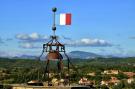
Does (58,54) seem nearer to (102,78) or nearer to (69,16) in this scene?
(69,16)

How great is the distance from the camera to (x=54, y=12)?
2108cm

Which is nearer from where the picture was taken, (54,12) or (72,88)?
(72,88)

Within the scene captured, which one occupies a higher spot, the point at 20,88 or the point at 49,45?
the point at 49,45

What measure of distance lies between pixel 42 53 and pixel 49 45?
0.50 m

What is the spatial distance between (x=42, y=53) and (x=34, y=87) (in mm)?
2085

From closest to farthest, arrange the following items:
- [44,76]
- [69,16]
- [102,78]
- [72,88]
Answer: [72,88]
[69,16]
[44,76]
[102,78]

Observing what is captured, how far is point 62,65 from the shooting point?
21453 mm

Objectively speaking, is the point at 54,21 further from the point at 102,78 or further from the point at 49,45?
the point at 102,78

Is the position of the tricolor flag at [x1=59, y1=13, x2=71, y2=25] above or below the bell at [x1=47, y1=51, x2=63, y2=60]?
above

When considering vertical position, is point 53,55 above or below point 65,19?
below

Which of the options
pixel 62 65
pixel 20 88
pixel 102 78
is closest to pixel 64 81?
pixel 62 65

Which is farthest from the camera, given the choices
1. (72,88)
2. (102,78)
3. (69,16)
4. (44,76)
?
(102,78)

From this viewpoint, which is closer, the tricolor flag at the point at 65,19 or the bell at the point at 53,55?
the tricolor flag at the point at 65,19

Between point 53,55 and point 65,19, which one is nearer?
point 65,19
